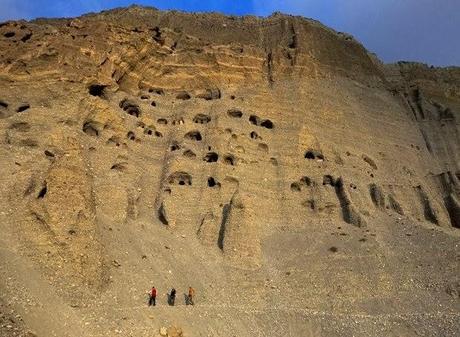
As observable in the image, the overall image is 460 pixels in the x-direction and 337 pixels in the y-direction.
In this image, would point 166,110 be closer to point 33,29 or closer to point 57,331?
point 33,29

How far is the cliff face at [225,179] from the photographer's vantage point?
68.8 feet

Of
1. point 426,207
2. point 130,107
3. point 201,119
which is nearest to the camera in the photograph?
point 426,207

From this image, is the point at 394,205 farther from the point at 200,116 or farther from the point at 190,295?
the point at 190,295

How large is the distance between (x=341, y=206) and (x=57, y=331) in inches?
742

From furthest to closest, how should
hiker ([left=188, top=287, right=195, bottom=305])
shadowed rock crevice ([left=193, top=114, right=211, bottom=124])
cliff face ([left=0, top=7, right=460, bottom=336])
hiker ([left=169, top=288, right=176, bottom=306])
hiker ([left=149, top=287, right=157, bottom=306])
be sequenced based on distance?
shadowed rock crevice ([left=193, top=114, right=211, bottom=124])
hiker ([left=188, top=287, right=195, bottom=305])
hiker ([left=169, top=288, right=176, bottom=306])
cliff face ([left=0, top=7, right=460, bottom=336])
hiker ([left=149, top=287, right=157, bottom=306])

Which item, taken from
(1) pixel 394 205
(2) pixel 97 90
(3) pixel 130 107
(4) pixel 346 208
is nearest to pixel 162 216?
(4) pixel 346 208

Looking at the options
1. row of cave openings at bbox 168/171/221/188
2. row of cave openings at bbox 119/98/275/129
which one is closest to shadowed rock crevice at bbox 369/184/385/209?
row of cave openings at bbox 119/98/275/129

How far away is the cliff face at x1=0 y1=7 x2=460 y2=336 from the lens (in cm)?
2098

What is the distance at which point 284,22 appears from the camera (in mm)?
47906

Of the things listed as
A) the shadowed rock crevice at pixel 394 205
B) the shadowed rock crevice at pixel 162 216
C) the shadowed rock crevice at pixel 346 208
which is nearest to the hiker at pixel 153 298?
the shadowed rock crevice at pixel 162 216

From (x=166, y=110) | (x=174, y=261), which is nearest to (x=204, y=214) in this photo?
(x=174, y=261)

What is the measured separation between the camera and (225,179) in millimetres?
31719

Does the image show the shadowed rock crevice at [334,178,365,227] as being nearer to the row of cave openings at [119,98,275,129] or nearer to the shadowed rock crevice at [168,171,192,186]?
the row of cave openings at [119,98,275,129]

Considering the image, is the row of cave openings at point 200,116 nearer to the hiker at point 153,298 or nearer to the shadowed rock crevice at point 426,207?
the shadowed rock crevice at point 426,207
